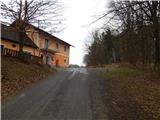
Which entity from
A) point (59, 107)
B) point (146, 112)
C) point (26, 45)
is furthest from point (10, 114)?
point (26, 45)

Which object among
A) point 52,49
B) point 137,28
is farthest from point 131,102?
point 52,49

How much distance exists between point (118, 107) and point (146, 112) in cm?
127

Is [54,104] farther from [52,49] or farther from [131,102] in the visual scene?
[52,49]

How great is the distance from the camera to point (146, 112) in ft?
39.4

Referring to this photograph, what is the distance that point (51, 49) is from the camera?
54938mm

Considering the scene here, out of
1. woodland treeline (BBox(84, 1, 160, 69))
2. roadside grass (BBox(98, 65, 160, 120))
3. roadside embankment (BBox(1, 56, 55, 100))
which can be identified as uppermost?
woodland treeline (BBox(84, 1, 160, 69))

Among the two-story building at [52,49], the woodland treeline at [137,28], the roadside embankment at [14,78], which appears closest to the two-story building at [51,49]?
the two-story building at [52,49]

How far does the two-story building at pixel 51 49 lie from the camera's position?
159 ft

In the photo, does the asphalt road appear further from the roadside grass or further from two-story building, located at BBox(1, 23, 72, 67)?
two-story building, located at BBox(1, 23, 72, 67)

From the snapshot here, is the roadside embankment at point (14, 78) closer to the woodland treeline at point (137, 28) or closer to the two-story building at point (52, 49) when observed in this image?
the woodland treeline at point (137, 28)

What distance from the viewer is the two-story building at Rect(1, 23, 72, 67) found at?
1905 inches

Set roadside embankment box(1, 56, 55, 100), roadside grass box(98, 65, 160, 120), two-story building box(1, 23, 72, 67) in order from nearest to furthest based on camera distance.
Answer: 1. roadside grass box(98, 65, 160, 120)
2. roadside embankment box(1, 56, 55, 100)
3. two-story building box(1, 23, 72, 67)

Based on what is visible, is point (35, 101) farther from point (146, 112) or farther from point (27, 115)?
point (146, 112)

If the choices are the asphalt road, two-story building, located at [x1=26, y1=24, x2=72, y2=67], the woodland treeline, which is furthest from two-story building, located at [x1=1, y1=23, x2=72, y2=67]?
the asphalt road
